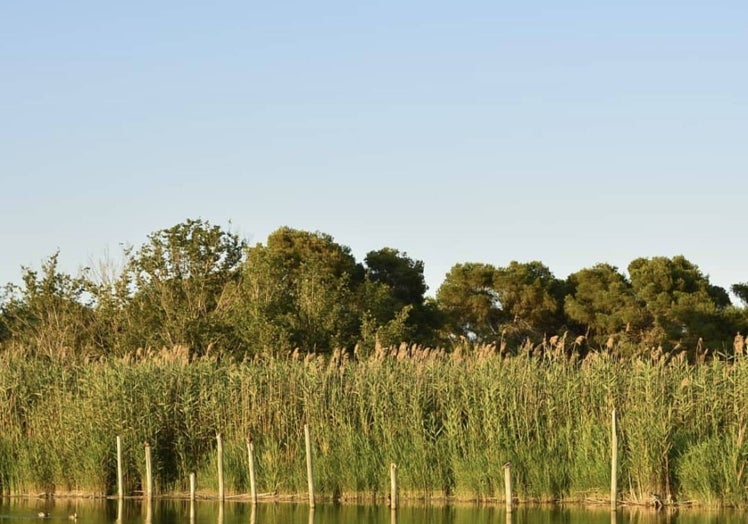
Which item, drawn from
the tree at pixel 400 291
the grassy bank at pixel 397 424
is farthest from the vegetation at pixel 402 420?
the tree at pixel 400 291

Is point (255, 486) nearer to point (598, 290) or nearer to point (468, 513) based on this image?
point (468, 513)

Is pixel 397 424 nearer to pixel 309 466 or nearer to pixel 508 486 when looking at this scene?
pixel 309 466

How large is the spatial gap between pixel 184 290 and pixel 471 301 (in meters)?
16.3

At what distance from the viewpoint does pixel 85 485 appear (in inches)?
996

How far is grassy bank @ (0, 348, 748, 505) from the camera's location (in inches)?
896

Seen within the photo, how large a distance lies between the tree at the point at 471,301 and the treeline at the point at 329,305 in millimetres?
50

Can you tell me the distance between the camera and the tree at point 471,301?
52.8 meters

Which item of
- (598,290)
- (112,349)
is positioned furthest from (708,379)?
(598,290)

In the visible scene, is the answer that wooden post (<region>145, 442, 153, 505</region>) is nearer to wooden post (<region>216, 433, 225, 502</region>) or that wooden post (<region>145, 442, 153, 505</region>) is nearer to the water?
the water

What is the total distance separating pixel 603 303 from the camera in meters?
51.1

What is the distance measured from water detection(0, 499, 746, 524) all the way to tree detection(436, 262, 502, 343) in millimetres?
29141

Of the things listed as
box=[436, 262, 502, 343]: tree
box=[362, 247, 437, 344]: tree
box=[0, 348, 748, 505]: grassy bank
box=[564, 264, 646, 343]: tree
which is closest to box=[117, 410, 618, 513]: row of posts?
box=[0, 348, 748, 505]: grassy bank

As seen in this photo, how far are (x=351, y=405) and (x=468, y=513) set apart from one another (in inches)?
138

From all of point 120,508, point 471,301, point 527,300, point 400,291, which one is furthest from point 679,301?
point 120,508
